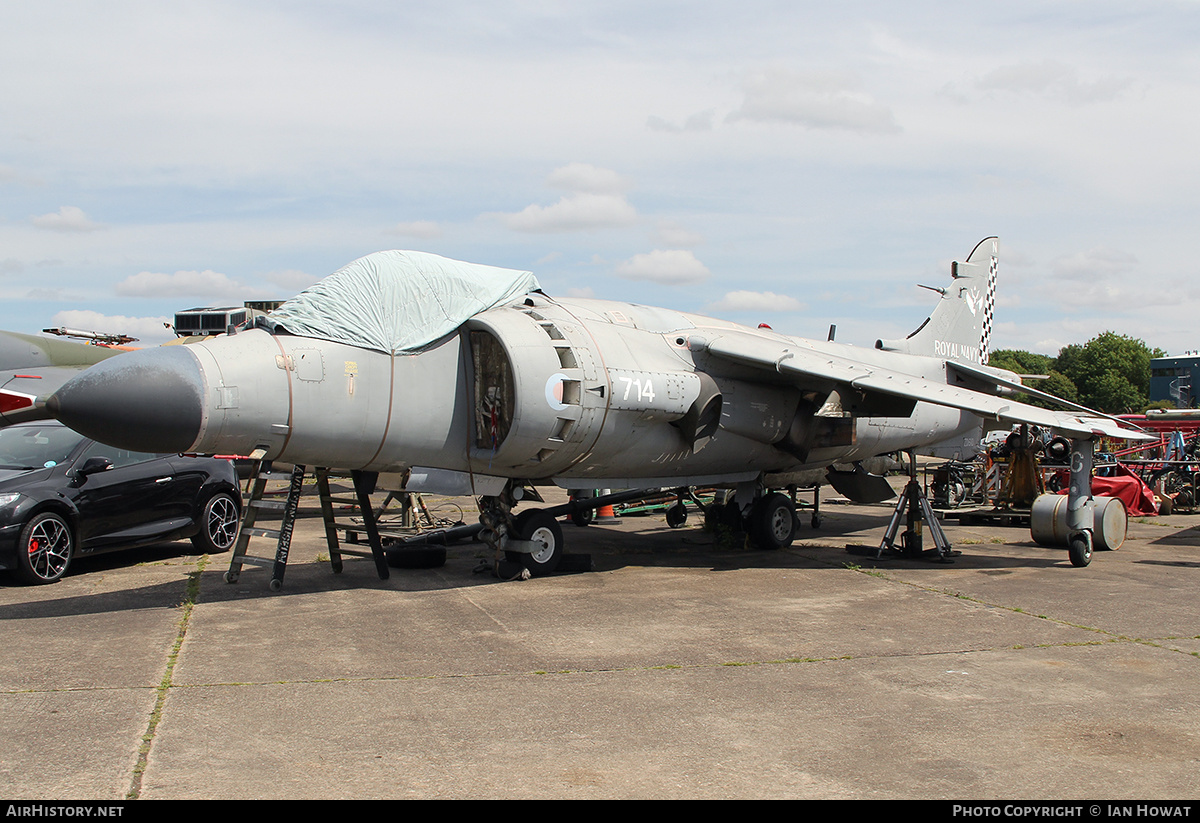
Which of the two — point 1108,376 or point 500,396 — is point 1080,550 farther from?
point 1108,376

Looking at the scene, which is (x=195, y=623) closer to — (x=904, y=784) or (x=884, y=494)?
(x=904, y=784)

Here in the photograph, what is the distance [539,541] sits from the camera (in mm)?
10172

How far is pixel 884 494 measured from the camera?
47.0ft

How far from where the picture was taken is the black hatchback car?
9.12m

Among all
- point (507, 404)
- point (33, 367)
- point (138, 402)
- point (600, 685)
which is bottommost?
point (600, 685)

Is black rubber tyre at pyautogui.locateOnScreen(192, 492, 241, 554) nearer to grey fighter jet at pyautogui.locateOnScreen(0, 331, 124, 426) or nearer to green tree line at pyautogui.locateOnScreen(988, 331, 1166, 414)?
grey fighter jet at pyautogui.locateOnScreen(0, 331, 124, 426)

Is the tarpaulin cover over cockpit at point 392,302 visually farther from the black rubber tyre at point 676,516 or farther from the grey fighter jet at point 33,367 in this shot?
the black rubber tyre at point 676,516

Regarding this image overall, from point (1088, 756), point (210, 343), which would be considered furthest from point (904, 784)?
point (210, 343)

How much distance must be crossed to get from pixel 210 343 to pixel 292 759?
4.61m

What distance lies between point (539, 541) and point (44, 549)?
496cm

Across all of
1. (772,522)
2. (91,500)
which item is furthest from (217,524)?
(772,522)

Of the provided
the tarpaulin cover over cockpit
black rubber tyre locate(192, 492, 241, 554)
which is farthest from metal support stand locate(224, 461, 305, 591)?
black rubber tyre locate(192, 492, 241, 554)

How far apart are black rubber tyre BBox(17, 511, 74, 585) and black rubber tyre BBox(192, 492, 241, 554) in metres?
1.97

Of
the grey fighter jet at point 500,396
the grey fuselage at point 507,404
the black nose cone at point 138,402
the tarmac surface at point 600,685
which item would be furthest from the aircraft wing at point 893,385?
the black nose cone at point 138,402
